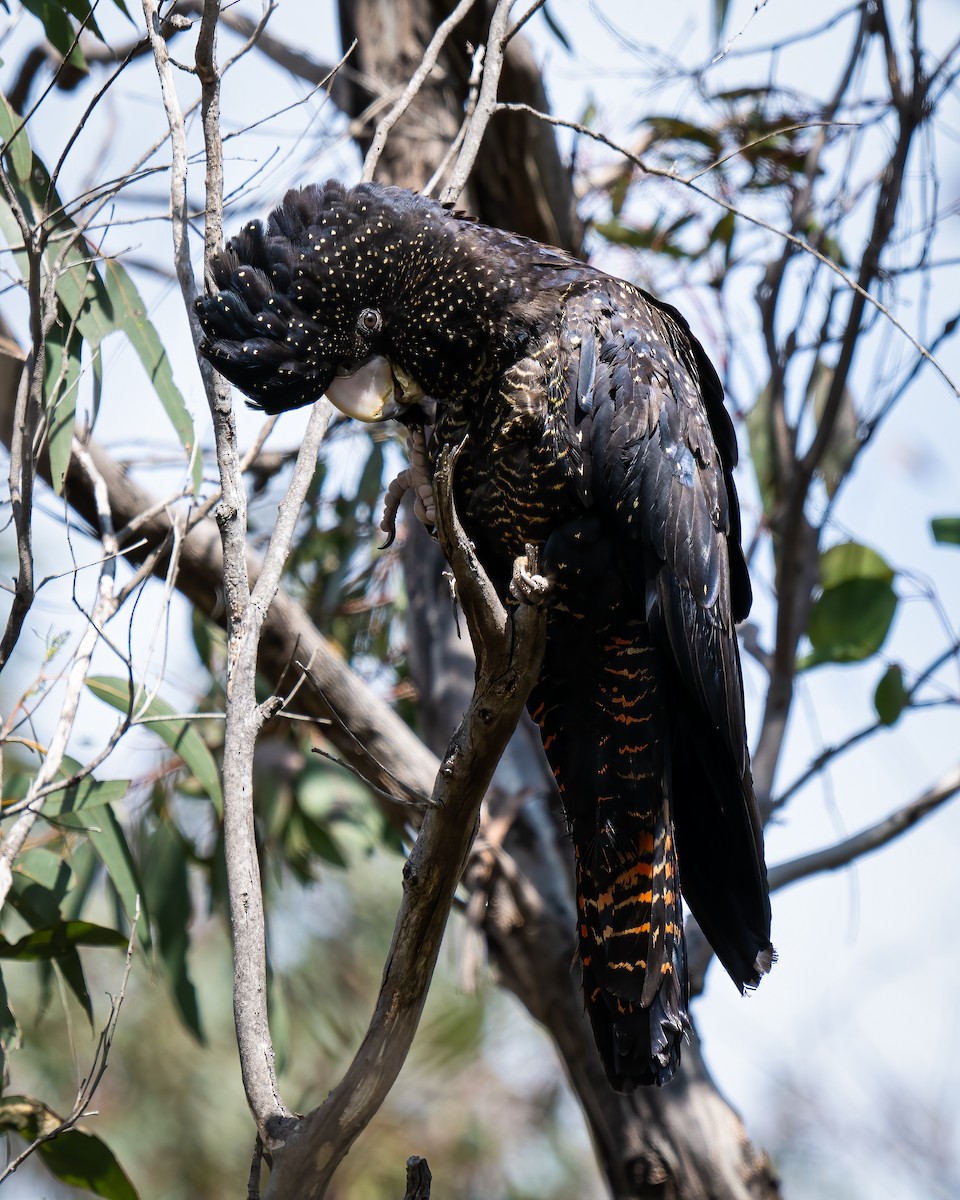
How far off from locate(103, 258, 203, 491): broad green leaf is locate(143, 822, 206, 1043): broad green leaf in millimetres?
1406

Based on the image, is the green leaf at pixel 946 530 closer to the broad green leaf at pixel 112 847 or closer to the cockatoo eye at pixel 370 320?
the cockatoo eye at pixel 370 320

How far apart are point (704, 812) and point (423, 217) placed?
4.11 ft

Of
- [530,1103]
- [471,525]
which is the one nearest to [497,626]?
[471,525]

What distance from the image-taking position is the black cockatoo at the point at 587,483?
217cm

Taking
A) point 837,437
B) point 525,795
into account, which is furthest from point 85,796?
point 837,437

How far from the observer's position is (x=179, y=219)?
186 cm

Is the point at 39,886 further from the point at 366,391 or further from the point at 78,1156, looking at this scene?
the point at 366,391

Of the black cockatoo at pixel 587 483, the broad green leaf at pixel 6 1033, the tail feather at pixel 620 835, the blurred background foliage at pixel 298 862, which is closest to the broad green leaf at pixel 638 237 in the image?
the blurred background foliage at pixel 298 862

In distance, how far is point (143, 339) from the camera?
2.48m

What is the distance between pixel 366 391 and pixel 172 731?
A: 34.2 inches

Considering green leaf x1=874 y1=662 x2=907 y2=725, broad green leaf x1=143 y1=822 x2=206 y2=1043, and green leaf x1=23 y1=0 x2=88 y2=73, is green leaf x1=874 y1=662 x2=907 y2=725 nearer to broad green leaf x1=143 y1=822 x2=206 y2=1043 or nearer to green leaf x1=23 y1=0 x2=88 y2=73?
broad green leaf x1=143 y1=822 x2=206 y2=1043

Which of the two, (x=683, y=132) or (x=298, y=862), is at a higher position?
(x=683, y=132)

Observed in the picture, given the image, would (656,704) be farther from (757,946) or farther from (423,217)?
(423,217)

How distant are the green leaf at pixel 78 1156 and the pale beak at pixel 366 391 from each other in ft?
4.51
